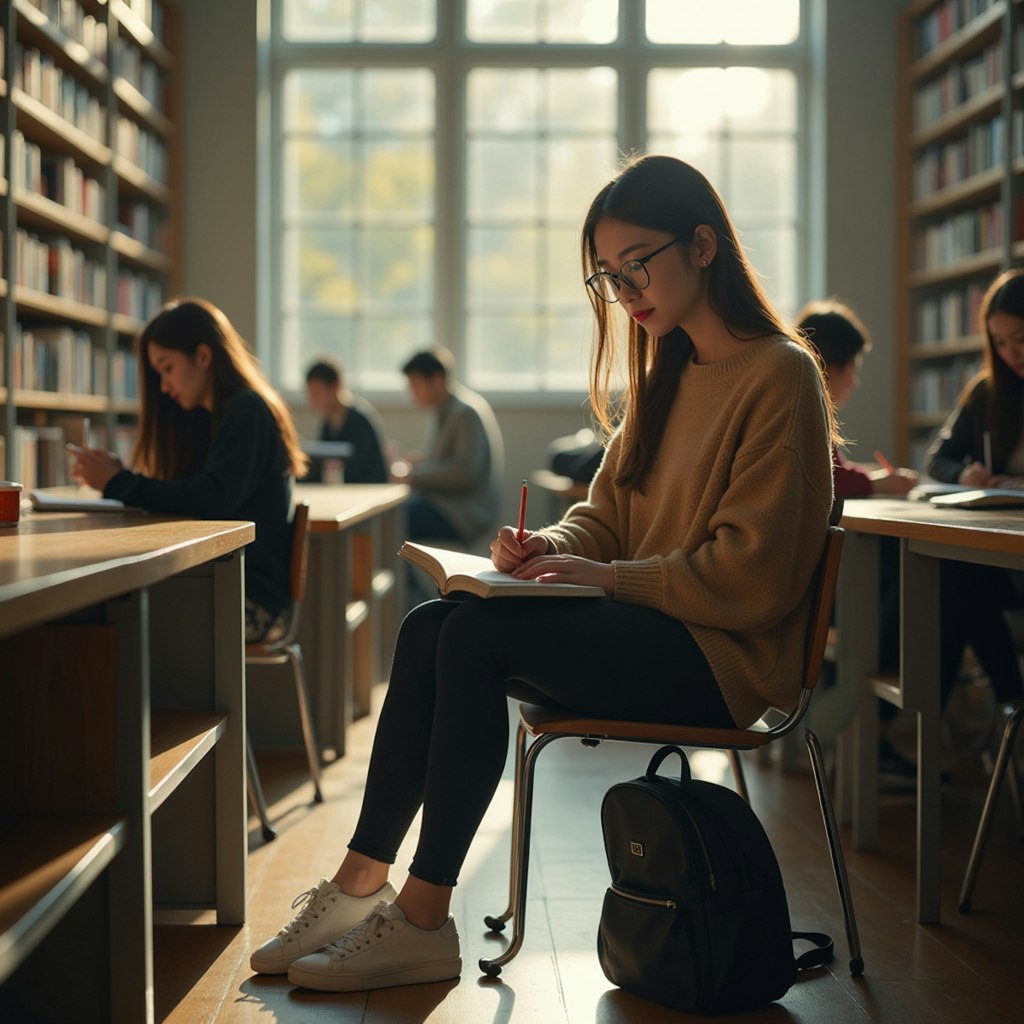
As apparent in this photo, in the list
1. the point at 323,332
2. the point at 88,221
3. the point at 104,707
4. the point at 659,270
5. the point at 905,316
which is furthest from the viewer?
the point at 323,332

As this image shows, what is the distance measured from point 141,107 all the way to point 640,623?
4.76 m

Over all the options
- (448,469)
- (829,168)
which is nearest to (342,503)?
(448,469)

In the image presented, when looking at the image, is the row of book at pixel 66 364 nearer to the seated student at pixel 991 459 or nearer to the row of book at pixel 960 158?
the seated student at pixel 991 459

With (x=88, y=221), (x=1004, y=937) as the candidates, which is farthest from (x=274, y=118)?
(x=1004, y=937)

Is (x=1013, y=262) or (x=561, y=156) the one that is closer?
(x=1013, y=262)

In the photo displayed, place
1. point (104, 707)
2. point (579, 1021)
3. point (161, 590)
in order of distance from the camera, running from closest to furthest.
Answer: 1. point (104, 707)
2. point (579, 1021)
3. point (161, 590)

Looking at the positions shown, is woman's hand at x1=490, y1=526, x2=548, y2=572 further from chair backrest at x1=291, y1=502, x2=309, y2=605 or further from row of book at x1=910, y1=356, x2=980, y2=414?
row of book at x1=910, y1=356, x2=980, y2=414

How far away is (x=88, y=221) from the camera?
5.01 metres

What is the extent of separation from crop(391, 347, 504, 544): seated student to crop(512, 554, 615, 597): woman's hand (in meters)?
3.82

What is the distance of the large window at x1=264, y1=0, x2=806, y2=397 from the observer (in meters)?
6.55

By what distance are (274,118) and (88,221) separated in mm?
1886

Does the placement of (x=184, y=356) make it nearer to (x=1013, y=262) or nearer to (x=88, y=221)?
(x=88, y=221)

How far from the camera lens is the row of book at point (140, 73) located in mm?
5434

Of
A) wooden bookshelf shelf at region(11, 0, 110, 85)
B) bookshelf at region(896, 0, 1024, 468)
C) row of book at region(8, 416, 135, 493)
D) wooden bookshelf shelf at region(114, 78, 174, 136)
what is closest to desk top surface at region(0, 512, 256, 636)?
row of book at region(8, 416, 135, 493)
